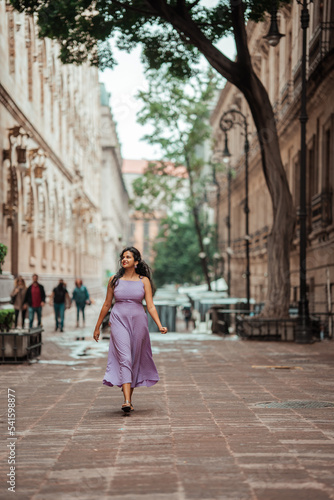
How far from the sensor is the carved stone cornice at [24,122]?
83.9 ft

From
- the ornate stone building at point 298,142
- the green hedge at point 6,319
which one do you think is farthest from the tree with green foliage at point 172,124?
the green hedge at point 6,319

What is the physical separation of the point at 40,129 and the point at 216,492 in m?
31.5

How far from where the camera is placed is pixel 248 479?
557 cm

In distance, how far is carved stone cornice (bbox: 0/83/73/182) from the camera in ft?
83.9

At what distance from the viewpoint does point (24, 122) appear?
98.3 feet

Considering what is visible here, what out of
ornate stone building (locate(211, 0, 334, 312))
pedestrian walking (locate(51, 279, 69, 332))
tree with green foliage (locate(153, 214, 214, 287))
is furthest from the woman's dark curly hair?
tree with green foliage (locate(153, 214, 214, 287))

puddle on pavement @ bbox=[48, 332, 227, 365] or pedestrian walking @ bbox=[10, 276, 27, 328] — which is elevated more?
pedestrian walking @ bbox=[10, 276, 27, 328]

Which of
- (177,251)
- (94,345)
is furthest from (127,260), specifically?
(177,251)

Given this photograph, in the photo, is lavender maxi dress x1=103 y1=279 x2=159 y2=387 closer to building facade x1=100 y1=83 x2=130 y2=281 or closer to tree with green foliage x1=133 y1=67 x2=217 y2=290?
tree with green foliage x1=133 y1=67 x2=217 y2=290

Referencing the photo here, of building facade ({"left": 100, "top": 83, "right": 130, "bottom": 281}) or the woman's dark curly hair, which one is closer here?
the woman's dark curly hair

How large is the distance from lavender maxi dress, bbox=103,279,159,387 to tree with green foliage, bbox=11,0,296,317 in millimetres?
10461

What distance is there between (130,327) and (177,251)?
56125 millimetres

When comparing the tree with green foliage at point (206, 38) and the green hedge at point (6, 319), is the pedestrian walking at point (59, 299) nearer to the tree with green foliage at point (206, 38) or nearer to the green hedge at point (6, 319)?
the tree with green foliage at point (206, 38)

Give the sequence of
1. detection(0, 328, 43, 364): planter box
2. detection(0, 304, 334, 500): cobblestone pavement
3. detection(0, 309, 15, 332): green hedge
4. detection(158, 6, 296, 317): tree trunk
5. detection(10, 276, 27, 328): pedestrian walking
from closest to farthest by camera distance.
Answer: detection(0, 304, 334, 500): cobblestone pavement → detection(0, 328, 43, 364): planter box → detection(0, 309, 15, 332): green hedge → detection(158, 6, 296, 317): tree trunk → detection(10, 276, 27, 328): pedestrian walking
